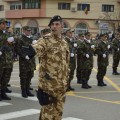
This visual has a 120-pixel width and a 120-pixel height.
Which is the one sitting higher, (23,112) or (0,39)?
(0,39)

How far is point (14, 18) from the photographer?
5616 cm

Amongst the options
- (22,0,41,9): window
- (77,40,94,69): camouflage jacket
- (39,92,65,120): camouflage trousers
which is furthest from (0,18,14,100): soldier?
(22,0,41,9): window

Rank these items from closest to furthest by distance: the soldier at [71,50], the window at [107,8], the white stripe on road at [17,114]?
1. the white stripe on road at [17,114]
2. the soldier at [71,50]
3. the window at [107,8]

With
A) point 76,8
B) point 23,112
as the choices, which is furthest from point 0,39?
point 76,8

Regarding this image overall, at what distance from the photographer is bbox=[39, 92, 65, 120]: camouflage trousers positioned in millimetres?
5676

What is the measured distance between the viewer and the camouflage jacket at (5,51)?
9695mm

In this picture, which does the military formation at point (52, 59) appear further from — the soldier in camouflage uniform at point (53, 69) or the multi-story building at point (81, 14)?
the multi-story building at point (81, 14)

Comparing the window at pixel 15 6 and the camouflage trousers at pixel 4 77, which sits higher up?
the window at pixel 15 6

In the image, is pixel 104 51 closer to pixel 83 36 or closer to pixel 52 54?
pixel 83 36

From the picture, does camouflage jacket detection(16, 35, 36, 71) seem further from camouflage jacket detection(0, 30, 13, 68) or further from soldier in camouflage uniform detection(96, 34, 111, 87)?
soldier in camouflage uniform detection(96, 34, 111, 87)

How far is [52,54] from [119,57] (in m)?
11.5

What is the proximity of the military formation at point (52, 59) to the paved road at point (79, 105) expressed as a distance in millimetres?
431

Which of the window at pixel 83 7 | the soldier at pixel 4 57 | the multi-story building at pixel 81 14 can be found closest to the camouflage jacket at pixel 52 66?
the soldier at pixel 4 57

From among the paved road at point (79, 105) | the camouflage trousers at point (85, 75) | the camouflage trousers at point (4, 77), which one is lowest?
the paved road at point (79, 105)
